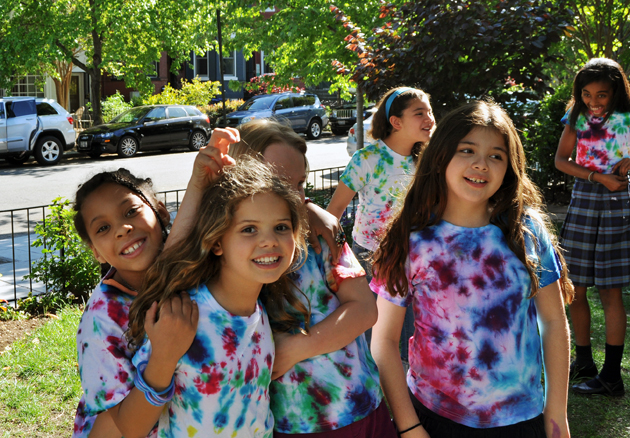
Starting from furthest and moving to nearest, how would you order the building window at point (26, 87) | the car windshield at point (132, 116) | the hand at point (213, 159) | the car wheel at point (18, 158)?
the building window at point (26, 87) < the car windshield at point (132, 116) < the car wheel at point (18, 158) < the hand at point (213, 159)

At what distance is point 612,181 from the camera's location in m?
3.90

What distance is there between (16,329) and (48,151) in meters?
13.0

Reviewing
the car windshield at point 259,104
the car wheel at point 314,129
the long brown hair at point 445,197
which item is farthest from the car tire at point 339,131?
the long brown hair at point 445,197

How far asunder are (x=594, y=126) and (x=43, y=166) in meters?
15.6

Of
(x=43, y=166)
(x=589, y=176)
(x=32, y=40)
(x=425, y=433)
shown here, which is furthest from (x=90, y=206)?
(x=32, y=40)

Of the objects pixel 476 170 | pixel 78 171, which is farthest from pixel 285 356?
pixel 78 171

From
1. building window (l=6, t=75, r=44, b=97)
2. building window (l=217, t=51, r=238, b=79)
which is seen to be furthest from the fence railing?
building window (l=217, t=51, r=238, b=79)

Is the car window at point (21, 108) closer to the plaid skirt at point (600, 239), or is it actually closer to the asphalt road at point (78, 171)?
the asphalt road at point (78, 171)

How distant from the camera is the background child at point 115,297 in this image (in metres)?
1.69

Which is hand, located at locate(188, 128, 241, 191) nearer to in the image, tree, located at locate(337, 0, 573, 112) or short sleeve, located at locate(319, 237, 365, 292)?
short sleeve, located at locate(319, 237, 365, 292)

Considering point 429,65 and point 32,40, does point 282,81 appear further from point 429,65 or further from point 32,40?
point 32,40

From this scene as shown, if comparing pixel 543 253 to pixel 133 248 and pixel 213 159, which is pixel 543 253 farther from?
pixel 133 248

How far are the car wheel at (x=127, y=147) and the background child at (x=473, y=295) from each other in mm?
17279

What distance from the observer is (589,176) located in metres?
3.99
